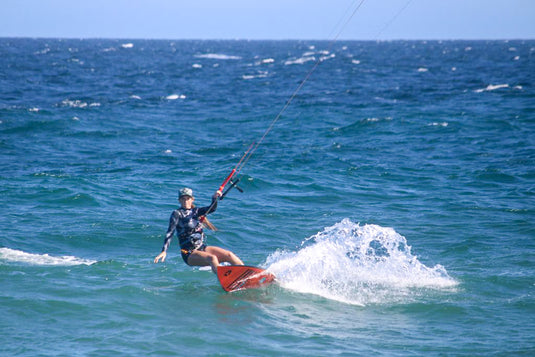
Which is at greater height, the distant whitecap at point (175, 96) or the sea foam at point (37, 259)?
the distant whitecap at point (175, 96)

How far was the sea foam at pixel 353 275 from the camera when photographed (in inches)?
476

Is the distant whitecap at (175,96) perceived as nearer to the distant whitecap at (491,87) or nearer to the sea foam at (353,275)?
the distant whitecap at (491,87)

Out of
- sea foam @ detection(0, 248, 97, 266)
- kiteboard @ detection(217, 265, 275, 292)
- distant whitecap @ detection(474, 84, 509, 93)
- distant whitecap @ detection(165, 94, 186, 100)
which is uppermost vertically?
distant whitecap @ detection(474, 84, 509, 93)

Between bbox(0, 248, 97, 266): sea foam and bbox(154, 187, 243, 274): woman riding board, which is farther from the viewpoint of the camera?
bbox(0, 248, 97, 266): sea foam

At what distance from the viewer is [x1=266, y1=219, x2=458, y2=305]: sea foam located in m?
12.1

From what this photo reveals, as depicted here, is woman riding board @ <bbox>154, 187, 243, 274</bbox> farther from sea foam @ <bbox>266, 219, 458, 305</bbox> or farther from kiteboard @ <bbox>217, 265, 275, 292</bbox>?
sea foam @ <bbox>266, 219, 458, 305</bbox>

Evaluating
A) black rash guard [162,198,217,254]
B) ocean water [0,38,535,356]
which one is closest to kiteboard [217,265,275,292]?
ocean water [0,38,535,356]

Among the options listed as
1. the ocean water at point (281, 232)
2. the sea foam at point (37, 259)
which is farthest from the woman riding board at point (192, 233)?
the sea foam at point (37, 259)

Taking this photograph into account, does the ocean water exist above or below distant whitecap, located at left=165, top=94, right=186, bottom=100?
below

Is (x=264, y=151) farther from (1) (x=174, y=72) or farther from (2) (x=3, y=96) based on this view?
(1) (x=174, y=72)

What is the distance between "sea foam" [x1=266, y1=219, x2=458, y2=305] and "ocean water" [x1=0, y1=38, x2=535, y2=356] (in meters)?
0.04

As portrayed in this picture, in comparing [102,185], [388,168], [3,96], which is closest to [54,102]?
[3,96]

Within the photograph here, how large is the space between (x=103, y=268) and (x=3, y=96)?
35800mm

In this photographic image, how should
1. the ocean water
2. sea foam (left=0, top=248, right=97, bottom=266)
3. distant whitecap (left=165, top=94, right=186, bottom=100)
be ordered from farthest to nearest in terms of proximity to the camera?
distant whitecap (left=165, top=94, right=186, bottom=100) < sea foam (left=0, top=248, right=97, bottom=266) < the ocean water
